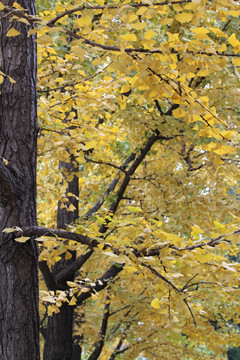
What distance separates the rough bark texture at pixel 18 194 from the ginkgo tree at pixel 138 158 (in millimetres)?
99

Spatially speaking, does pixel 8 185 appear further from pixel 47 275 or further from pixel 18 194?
pixel 47 275

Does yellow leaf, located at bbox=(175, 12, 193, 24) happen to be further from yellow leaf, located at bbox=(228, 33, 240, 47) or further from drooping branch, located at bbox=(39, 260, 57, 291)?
drooping branch, located at bbox=(39, 260, 57, 291)

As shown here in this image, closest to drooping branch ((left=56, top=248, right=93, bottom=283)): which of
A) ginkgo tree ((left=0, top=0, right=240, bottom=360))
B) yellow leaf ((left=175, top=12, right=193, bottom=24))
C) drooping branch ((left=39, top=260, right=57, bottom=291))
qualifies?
ginkgo tree ((left=0, top=0, right=240, bottom=360))

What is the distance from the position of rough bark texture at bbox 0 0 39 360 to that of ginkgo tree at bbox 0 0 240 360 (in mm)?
99

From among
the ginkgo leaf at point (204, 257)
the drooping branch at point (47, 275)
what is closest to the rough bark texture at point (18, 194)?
the ginkgo leaf at point (204, 257)

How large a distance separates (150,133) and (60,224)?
6.87ft

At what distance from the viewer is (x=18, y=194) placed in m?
2.81

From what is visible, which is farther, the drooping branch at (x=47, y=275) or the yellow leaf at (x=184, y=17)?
the drooping branch at (x=47, y=275)

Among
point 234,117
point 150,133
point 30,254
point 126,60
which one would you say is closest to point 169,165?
point 150,133

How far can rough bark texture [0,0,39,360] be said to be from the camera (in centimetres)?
266

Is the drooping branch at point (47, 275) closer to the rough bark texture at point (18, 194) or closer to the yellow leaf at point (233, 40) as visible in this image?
the rough bark texture at point (18, 194)

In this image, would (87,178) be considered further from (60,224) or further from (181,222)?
(181,222)

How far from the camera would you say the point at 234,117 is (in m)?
4.11

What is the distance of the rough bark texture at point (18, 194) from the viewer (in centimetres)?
266
